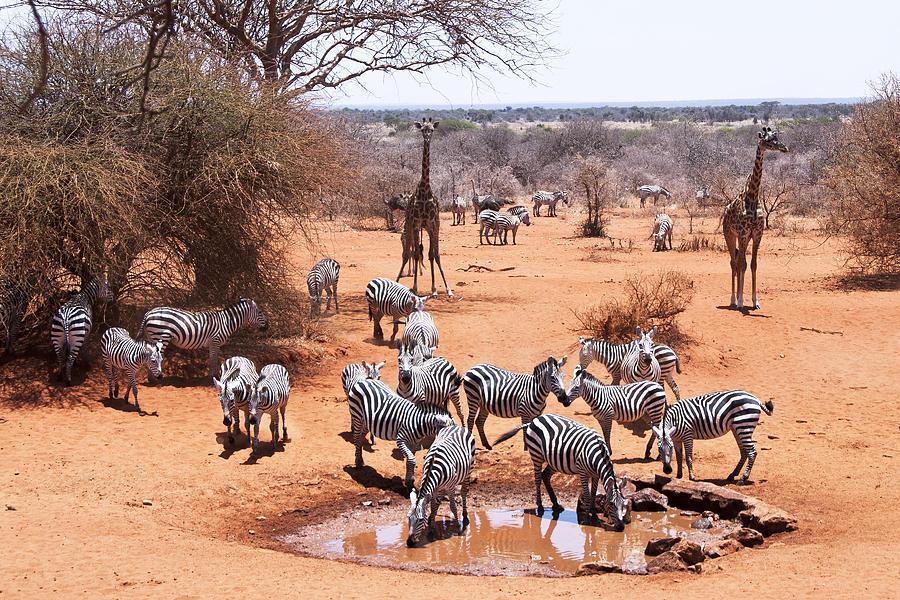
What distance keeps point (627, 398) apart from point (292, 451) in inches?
147

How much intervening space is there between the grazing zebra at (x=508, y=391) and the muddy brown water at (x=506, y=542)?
4.60 ft

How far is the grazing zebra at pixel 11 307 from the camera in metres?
12.7

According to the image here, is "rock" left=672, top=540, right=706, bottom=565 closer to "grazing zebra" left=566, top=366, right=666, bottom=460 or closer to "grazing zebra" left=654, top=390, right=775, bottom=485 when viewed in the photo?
"grazing zebra" left=654, top=390, right=775, bottom=485

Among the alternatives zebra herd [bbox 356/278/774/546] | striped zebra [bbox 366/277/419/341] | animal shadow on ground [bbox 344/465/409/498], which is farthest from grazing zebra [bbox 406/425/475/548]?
striped zebra [bbox 366/277/419/341]

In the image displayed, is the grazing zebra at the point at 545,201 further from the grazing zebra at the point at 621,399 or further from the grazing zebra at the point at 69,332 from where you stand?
the grazing zebra at the point at 621,399

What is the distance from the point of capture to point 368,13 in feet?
63.3

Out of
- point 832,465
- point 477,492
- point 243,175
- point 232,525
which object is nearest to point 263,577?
point 232,525

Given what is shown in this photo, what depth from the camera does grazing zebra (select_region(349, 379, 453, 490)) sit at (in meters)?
10.0

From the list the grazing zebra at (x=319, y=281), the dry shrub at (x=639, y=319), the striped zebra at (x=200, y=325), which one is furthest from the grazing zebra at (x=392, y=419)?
the grazing zebra at (x=319, y=281)

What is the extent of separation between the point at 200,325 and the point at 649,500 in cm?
637

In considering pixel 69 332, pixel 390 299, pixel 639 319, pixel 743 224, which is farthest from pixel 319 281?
pixel 743 224

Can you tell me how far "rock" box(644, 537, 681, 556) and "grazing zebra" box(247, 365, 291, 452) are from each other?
4377mm

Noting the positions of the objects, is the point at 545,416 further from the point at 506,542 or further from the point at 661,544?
the point at 661,544

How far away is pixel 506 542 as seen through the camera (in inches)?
359
